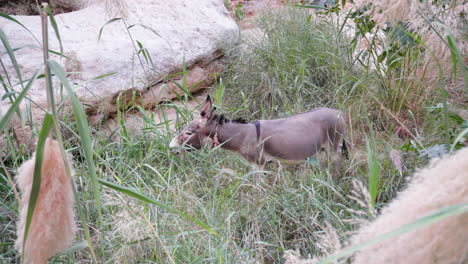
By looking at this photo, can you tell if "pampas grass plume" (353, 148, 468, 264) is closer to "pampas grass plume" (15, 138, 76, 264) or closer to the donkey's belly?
"pampas grass plume" (15, 138, 76, 264)

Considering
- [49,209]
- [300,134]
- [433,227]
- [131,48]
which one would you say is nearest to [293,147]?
[300,134]

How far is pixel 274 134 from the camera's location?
329cm

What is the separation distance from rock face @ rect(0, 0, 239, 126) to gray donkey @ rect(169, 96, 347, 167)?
373mm

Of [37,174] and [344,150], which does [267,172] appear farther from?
[37,174]

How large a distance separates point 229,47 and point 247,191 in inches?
89.1

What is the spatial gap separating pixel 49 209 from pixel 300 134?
2.39 m

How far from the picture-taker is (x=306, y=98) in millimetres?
4047

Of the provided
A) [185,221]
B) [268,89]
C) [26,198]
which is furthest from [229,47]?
[26,198]

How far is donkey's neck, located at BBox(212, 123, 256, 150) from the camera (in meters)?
3.34

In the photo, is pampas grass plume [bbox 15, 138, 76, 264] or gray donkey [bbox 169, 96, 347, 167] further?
gray donkey [bbox 169, 96, 347, 167]

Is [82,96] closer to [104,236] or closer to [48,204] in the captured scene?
[104,236]

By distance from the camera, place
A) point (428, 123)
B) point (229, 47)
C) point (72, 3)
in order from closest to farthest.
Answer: point (428, 123) → point (229, 47) → point (72, 3)

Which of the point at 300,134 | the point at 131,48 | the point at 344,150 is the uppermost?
the point at 131,48

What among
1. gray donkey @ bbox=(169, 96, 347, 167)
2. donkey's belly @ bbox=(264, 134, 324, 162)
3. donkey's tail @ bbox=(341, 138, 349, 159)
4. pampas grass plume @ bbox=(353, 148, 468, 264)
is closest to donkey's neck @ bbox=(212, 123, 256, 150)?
gray donkey @ bbox=(169, 96, 347, 167)
